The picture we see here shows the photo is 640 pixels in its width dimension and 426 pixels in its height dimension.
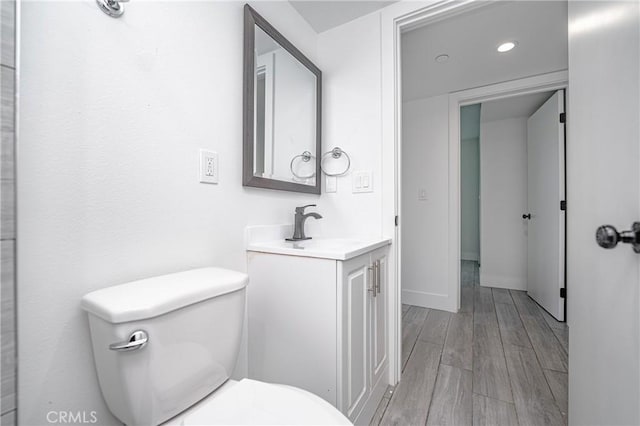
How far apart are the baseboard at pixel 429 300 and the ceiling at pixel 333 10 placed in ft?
7.95

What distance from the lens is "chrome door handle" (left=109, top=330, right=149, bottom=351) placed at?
59 centimetres

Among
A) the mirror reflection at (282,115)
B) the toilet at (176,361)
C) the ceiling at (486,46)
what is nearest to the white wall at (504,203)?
the ceiling at (486,46)

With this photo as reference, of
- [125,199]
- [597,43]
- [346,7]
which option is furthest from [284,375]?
[346,7]

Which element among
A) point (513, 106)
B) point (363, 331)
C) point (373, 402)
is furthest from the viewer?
point (513, 106)

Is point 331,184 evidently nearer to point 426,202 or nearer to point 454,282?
point 426,202

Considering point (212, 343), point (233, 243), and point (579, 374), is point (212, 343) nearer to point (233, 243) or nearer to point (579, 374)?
point (233, 243)

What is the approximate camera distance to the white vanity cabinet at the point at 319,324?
0.99 metres

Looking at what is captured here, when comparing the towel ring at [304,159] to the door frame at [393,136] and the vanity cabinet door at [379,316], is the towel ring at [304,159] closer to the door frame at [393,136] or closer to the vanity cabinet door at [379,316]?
the door frame at [393,136]

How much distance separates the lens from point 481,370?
61.4 inches

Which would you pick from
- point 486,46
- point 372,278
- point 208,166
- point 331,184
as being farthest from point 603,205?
point 486,46

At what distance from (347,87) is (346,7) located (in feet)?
1.39

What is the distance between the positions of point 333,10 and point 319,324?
1.72 meters

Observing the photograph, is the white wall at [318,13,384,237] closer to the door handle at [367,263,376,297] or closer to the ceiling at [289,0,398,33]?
the ceiling at [289,0,398,33]

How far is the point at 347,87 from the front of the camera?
5.43ft
